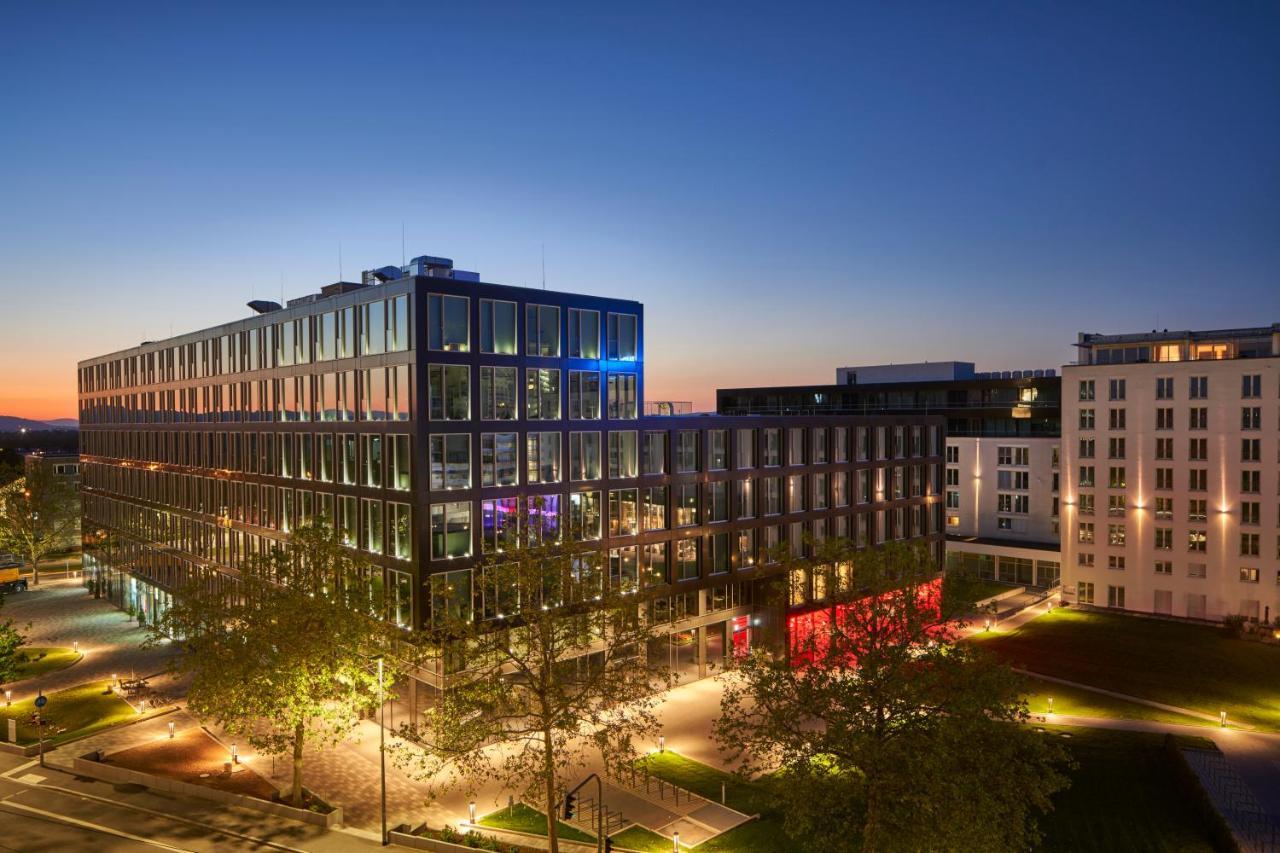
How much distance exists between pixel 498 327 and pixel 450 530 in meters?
10.9

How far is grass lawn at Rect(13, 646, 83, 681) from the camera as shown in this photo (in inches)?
2103

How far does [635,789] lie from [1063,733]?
2377 centimetres

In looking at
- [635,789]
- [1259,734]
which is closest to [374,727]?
[635,789]

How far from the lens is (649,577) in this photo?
160 ft

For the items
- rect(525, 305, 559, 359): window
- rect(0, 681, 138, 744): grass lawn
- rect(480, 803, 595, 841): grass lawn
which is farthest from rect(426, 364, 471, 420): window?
rect(0, 681, 138, 744): grass lawn

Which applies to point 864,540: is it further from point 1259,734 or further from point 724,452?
point 1259,734

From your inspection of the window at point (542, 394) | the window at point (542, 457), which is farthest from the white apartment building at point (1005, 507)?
the window at point (542, 394)

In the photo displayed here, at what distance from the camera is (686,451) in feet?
168

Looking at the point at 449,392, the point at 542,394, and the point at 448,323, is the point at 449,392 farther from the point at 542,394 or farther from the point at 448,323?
the point at 542,394

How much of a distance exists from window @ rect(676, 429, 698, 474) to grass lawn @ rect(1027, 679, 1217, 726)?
23621 mm

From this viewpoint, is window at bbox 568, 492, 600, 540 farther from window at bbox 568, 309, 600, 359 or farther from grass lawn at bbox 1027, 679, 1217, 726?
grass lawn at bbox 1027, 679, 1217, 726

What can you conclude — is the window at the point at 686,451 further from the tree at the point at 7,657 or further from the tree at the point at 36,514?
the tree at the point at 36,514

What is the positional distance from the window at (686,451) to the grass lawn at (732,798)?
1756 cm

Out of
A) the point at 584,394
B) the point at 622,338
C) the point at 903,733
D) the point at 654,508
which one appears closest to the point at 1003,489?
the point at 654,508
